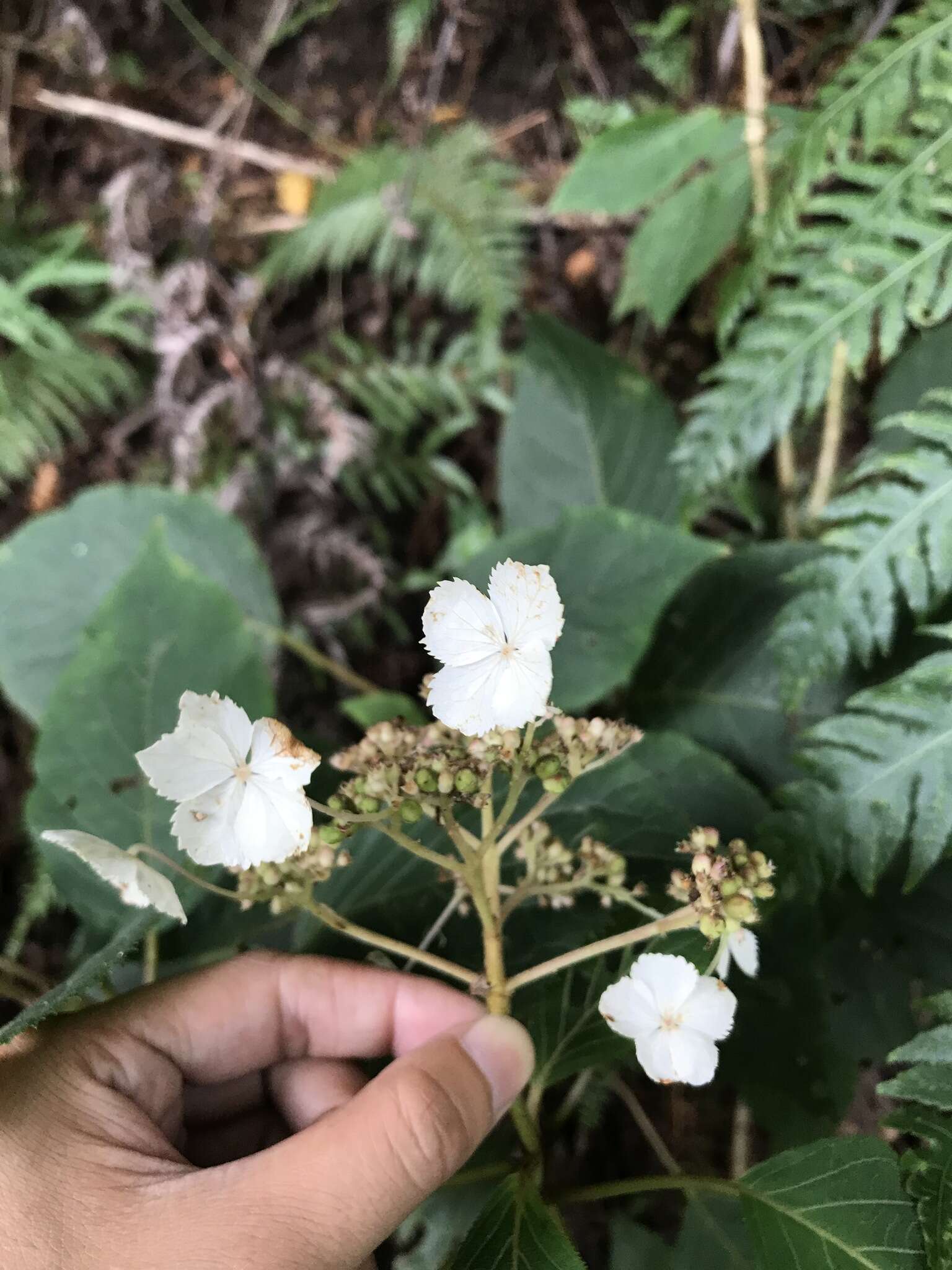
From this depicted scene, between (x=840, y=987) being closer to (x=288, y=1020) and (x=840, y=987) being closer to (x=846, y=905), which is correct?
(x=846, y=905)

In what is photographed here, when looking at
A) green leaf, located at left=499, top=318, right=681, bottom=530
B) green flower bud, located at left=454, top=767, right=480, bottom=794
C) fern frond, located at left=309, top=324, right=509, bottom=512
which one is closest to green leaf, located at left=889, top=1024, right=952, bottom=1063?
green flower bud, located at left=454, top=767, right=480, bottom=794

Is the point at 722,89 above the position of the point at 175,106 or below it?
above

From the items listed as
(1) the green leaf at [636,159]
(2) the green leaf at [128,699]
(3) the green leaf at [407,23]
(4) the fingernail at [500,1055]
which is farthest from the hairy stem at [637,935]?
(3) the green leaf at [407,23]

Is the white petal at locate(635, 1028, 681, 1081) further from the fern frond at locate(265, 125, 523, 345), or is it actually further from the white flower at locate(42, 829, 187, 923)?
the fern frond at locate(265, 125, 523, 345)

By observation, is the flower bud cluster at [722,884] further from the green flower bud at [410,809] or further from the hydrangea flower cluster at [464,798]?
the green flower bud at [410,809]

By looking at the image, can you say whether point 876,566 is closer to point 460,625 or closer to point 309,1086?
point 460,625

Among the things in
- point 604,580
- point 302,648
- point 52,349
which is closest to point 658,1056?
point 604,580

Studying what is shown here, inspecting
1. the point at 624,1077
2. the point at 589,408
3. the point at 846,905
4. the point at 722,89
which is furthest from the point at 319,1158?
the point at 722,89
